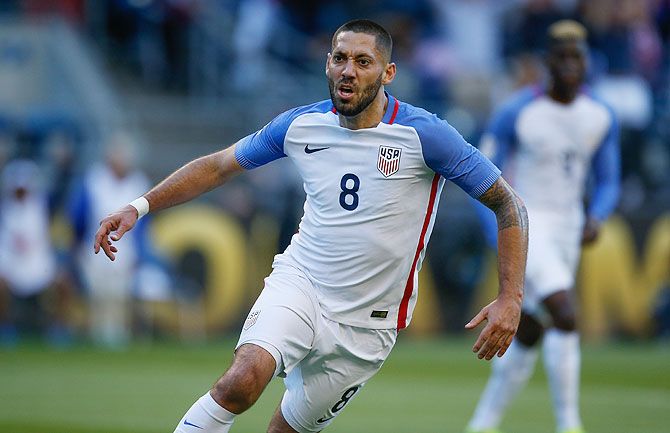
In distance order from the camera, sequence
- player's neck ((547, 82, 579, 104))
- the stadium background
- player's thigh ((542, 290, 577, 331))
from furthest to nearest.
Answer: the stadium background, player's neck ((547, 82, 579, 104)), player's thigh ((542, 290, 577, 331))

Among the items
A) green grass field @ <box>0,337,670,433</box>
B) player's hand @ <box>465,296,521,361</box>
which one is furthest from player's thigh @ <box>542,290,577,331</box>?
player's hand @ <box>465,296,521,361</box>

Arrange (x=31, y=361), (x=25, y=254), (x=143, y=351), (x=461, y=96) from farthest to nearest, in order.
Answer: (x=461, y=96) → (x=25, y=254) → (x=143, y=351) → (x=31, y=361)

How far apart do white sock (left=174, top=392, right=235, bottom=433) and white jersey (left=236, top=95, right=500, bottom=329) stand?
890mm

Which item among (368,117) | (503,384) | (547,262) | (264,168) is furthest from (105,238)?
(264,168)

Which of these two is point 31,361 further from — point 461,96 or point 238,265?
point 461,96

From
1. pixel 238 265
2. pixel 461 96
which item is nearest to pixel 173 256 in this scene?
pixel 238 265

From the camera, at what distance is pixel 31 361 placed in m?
16.5

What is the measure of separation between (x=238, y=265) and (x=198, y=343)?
1.32 meters

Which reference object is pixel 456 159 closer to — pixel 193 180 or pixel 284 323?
pixel 284 323

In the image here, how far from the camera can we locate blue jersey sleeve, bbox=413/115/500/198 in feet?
22.8

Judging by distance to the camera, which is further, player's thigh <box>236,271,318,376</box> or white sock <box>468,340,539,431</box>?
white sock <box>468,340,539,431</box>

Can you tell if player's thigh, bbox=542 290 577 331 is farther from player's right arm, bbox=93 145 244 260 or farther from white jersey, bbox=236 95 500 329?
player's right arm, bbox=93 145 244 260

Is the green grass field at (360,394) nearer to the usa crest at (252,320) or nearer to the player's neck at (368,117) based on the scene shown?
the usa crest at (252,320)

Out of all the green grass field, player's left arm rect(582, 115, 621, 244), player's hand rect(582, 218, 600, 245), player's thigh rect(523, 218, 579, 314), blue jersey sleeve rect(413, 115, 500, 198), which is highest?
blue jersey sleeve rect(413, 115, 500, 198)
